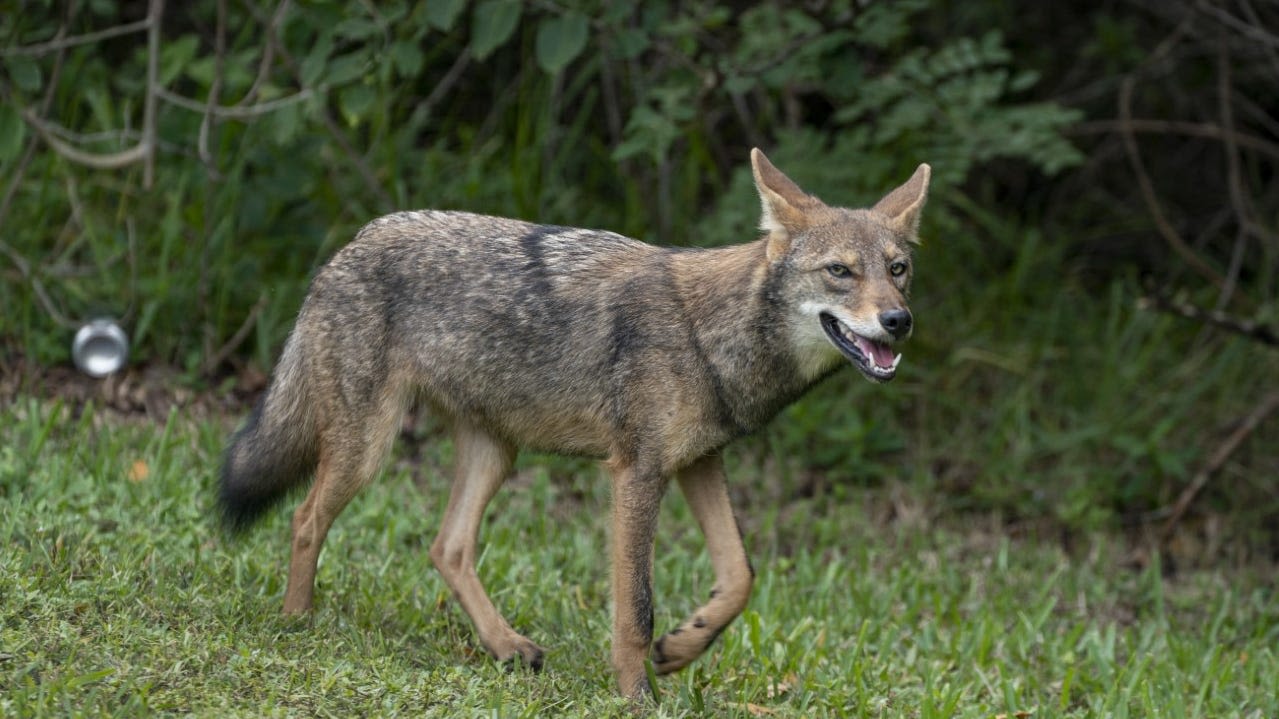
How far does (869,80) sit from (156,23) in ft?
13.3

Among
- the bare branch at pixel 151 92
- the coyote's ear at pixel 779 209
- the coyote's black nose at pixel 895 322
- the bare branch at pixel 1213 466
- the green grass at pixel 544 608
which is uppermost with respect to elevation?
the bare branch at pixel 151 92

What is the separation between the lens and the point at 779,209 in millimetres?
5316

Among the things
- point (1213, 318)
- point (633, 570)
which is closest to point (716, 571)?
point (633, 570)

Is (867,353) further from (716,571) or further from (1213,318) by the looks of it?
(1213,318)

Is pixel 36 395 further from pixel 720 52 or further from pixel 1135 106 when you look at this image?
pixel 1135 106

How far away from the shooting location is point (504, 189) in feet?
31.2

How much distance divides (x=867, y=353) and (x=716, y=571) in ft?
3.15

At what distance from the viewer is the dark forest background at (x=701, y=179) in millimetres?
8086

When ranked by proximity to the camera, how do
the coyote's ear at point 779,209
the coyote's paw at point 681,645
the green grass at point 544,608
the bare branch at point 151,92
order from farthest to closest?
the bare branch at point 151,92 < the coyote's ear at point 779,209 < the coyote's paw at point 681,645 < the green grass at point 544,608

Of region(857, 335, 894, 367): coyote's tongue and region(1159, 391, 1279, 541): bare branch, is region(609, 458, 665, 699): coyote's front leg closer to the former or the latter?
region(857, 335, 894, 367): coyote's tongue

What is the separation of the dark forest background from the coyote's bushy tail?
1960 mm

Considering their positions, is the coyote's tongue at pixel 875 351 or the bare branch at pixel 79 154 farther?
the bare branch at pixel 79 154

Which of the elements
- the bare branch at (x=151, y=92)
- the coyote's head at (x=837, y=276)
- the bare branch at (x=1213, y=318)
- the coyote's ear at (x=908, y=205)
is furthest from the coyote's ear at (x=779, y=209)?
the bare branch at (x=151, y=92)

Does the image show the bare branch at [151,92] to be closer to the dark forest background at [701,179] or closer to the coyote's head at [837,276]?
the dark forest background at [701,179]
